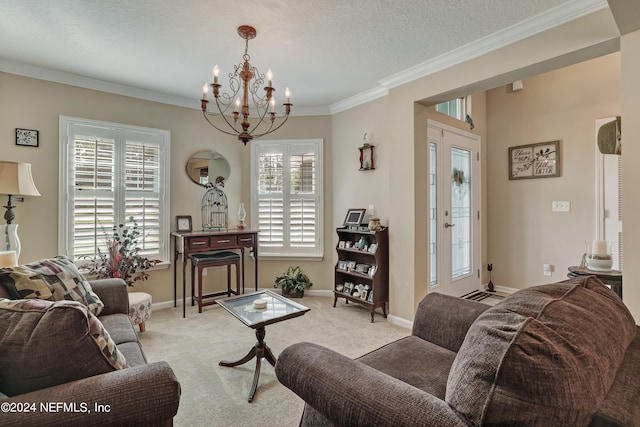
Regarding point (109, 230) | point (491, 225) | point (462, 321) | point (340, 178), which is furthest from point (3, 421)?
point (491, 225)

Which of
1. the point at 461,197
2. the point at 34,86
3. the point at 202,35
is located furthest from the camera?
the point at 461,197

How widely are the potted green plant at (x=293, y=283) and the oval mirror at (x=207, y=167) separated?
1.55 meters

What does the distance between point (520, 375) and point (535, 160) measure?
4.10 m

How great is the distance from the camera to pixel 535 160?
13.1 feet

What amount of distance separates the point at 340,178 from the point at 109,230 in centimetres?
276

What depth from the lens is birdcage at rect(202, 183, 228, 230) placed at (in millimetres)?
4047

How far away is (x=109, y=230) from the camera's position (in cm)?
339

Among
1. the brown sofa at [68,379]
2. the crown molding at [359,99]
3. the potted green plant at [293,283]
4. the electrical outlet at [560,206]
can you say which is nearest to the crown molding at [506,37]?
the crown molding at [359,99]

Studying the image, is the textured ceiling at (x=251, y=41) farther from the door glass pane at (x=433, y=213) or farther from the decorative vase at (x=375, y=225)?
the decorative vase at (x=375, y=225)

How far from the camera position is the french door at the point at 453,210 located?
362 cm

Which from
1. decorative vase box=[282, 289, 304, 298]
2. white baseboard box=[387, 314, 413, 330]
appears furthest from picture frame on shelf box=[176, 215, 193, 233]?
white baseboard box=[387, 314, 413, 330]

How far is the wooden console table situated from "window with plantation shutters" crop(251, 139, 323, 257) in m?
0.38

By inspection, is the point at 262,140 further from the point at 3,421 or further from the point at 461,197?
the point at 3,421

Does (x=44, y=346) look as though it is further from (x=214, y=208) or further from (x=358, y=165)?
(x=358, y=165)
